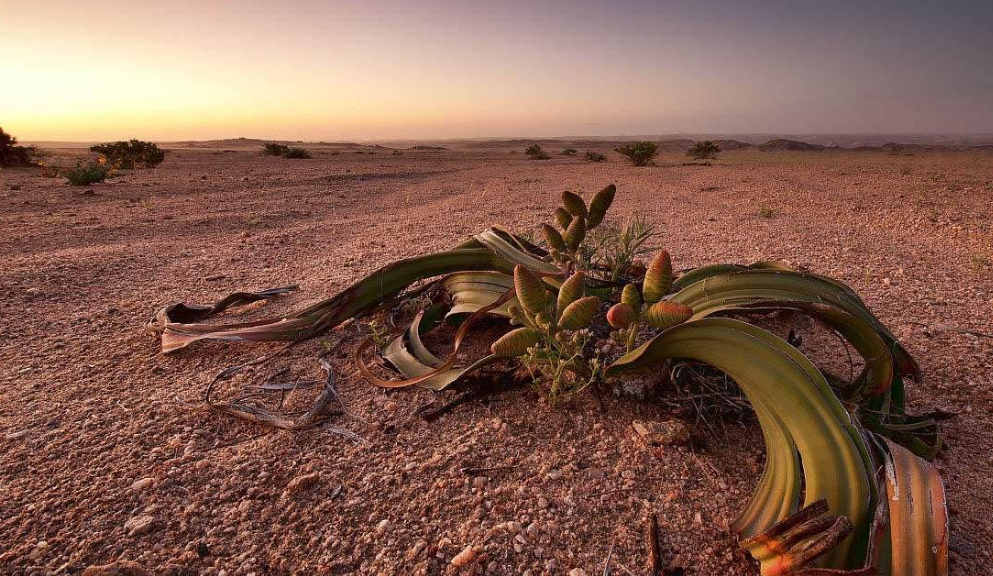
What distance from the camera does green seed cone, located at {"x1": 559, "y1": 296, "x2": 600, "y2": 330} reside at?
132 centimetres

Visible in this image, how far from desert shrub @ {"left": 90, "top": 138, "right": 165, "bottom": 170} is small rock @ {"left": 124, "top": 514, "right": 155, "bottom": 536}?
54.7 ft

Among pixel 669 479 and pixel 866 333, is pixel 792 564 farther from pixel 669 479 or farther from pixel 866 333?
pixel 866 333

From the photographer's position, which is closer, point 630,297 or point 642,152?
point 630,297

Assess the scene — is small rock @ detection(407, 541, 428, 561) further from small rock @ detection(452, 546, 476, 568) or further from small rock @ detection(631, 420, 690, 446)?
small rock @ detection(631, 420, 690, 446)

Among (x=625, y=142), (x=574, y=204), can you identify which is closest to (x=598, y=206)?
(x=574, y=204)

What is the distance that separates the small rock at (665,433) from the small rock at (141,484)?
1467 millimetres

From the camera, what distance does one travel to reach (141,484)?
4.62 ft

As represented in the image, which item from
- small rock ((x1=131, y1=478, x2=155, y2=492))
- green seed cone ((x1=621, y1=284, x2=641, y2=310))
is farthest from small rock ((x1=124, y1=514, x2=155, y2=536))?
green seed cone ((x1=621, y1=284, x2=641, y2=310))

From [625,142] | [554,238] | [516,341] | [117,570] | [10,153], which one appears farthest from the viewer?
[625,142]

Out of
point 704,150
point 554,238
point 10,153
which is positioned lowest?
point 554,238

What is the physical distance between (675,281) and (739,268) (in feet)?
0.81

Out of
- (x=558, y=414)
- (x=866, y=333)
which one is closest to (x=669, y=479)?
(x=558, y=414)

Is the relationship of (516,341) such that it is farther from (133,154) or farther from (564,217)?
(133,154)

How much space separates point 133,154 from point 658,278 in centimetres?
1935
